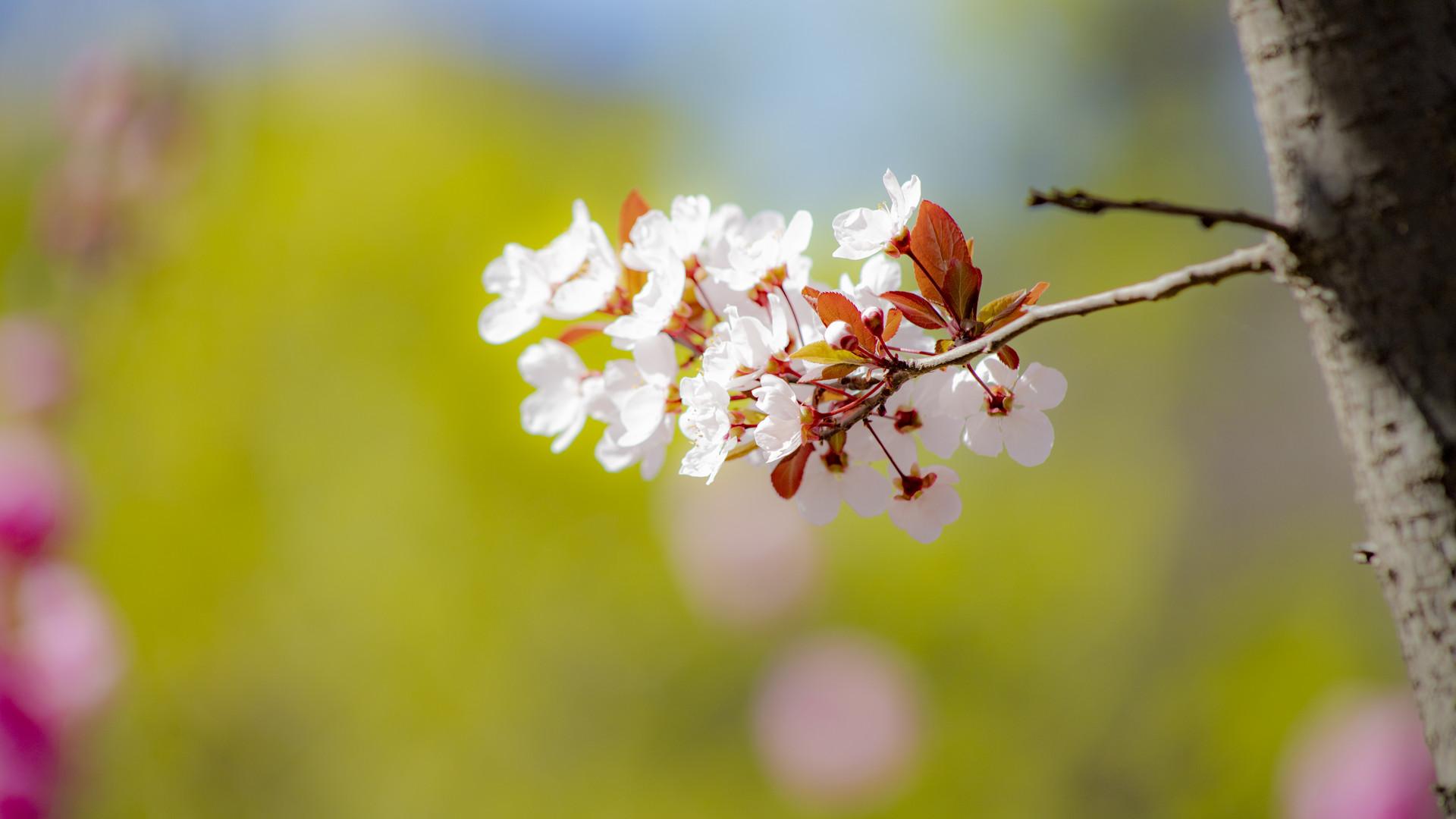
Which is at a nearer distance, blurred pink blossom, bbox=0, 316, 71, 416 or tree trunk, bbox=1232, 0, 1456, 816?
tree trunk, bbox=1232, 0, 1456, 816

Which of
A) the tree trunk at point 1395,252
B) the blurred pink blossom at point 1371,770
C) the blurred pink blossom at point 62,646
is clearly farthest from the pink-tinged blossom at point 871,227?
the blurred pink blossom at point 62,646

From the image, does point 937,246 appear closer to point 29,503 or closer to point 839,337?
point 839,337

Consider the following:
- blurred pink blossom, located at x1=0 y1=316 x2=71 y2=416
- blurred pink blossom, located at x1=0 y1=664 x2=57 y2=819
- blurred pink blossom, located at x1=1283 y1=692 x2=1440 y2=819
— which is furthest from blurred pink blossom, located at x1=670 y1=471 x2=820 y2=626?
blurred pink blossom, located at x1=0 y1=316 x2=71 y2=416

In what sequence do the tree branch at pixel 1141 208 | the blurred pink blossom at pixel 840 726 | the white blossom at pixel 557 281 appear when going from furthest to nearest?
1. the blurred pink blossom at pixel 840 726
2. the white blossom at pixel 557 281
3. the tree branch at pixel 1141 208

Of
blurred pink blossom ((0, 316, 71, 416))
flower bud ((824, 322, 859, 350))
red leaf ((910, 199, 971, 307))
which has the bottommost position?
flower bud ((824, 322, 859, 350))

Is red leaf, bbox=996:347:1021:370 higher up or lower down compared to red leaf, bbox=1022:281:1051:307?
lower down

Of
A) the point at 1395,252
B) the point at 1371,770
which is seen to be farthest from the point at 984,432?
the point at 1371,770

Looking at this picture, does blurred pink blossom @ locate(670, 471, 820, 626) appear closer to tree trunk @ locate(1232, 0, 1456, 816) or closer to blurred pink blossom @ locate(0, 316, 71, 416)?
blurred pink blossom @ locate(0, 316, 71, 416)

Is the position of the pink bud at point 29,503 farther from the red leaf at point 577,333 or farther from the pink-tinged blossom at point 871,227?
the pink-tinged blossom at point 871,227
